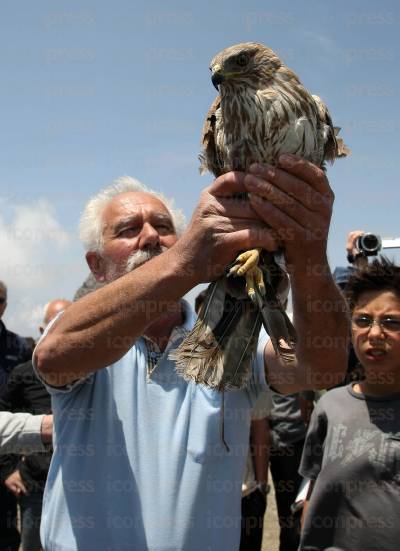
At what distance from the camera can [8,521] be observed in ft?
17.8

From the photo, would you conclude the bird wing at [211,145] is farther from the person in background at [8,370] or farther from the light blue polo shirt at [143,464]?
the person in background at [8,370]

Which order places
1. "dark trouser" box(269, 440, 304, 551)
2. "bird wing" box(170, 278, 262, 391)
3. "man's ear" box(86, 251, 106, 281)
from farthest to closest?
"dark trouser" box(269, 440, 304, 551) → "man's ear" box(86, 251, 106, 281) → "bird wing" box(170, 278, 262, 391)

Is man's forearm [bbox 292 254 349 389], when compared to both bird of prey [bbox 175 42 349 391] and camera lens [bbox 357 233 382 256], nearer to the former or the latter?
bird of prey [bbox 175 42 349 391]

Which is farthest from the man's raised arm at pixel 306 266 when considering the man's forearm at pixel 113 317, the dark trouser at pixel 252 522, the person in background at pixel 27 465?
the dark trouser at pixel 252 522

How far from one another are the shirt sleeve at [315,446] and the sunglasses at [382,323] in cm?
62

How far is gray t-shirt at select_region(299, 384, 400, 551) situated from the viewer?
3.14 meters

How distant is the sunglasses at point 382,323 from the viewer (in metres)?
3.67

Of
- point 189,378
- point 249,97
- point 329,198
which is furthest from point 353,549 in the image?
point 249,97

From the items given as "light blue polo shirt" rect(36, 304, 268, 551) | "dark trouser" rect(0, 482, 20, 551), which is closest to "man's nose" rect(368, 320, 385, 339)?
"light blue polo shirt" rect(36, 304, 268, 551)

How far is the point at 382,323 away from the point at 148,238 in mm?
1740

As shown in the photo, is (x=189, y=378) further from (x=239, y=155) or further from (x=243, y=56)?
(x=243, y=56)

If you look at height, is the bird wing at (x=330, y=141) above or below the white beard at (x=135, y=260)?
above

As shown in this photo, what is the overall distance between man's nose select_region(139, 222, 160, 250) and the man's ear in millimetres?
441

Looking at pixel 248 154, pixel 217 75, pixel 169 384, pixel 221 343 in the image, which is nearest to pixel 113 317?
pixel 221 343
